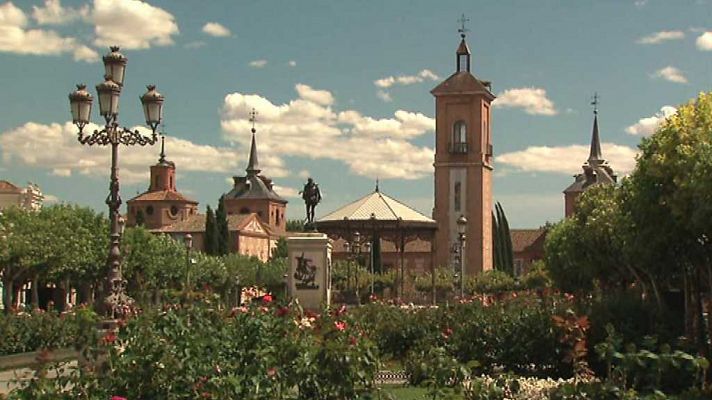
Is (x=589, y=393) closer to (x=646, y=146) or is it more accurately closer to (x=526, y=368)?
(x=526, y=368)

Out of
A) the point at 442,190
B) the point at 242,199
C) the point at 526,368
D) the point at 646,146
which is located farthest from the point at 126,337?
the point at 242,199

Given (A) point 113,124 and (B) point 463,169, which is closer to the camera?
(A) point 113,124

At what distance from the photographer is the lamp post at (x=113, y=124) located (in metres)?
17.3

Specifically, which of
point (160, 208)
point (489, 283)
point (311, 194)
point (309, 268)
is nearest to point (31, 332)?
point (309, 268)

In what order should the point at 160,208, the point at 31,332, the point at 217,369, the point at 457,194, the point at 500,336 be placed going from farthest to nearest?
the point at 160,208, the point at 457,194, the point at 31,332, the point at 500,336, the point at 217,369

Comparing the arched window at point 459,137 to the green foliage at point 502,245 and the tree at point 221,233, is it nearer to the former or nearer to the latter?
the green foliage at point 502,245

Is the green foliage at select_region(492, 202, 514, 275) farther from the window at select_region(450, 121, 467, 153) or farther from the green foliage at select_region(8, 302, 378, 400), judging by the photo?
the green foliage at select_region(8, 302, 378, 400)

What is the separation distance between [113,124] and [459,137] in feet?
183

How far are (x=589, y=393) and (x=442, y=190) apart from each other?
62850 mm

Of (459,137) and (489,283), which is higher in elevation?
(459,137)

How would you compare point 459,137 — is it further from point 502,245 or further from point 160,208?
point 160,208

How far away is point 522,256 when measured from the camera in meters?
98.7

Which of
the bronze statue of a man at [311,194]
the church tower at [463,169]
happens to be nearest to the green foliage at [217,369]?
the bronze statue of a man at [311,194]

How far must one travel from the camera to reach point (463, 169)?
71438 mm
